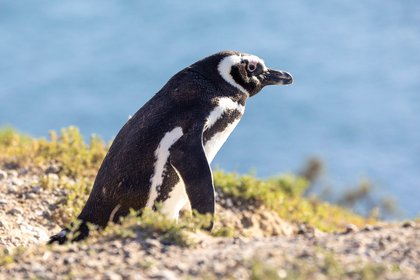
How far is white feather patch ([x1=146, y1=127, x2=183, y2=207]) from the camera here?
18.5 feet

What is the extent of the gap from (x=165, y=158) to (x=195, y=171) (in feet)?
0.81

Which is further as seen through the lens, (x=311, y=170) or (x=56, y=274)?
(x=311, y=170)

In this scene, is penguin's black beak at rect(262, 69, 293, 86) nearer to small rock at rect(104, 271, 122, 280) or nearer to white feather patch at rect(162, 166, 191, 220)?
white feather patch at rect(162, 166, 191, 220)

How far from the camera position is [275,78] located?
6863 mm

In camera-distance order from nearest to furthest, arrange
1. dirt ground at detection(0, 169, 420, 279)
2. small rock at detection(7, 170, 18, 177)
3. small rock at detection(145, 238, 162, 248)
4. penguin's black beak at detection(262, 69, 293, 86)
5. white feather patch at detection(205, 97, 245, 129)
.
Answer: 1. dirt ground at detection(0, 169, 420, 279)
2. small rock at detection(145, 238, 162, 248)
3. white feather patch at detection(205, 97, 245, 129)
4. penguin's black beak at detection(262, 69, 293, 86)
5. small rock at detection(7, 170, 18, 177)

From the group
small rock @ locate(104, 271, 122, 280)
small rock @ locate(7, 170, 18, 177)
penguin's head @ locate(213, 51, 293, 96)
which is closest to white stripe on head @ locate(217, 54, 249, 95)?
penguin's head @ locate(213, 51, 293, 96)

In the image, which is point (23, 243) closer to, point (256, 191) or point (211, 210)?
point (211, 210)

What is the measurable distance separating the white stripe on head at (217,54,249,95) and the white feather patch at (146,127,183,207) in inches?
31.8

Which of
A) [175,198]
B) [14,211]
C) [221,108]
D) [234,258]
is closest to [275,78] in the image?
[221,108]

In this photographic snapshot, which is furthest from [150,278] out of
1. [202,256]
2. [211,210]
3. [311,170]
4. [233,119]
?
[311,170]

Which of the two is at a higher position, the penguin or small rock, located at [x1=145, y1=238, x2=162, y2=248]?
the penguin

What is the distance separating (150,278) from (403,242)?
1141mm

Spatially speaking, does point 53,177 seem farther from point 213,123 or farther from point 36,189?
point 213,123

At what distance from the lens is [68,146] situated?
8.01 m
